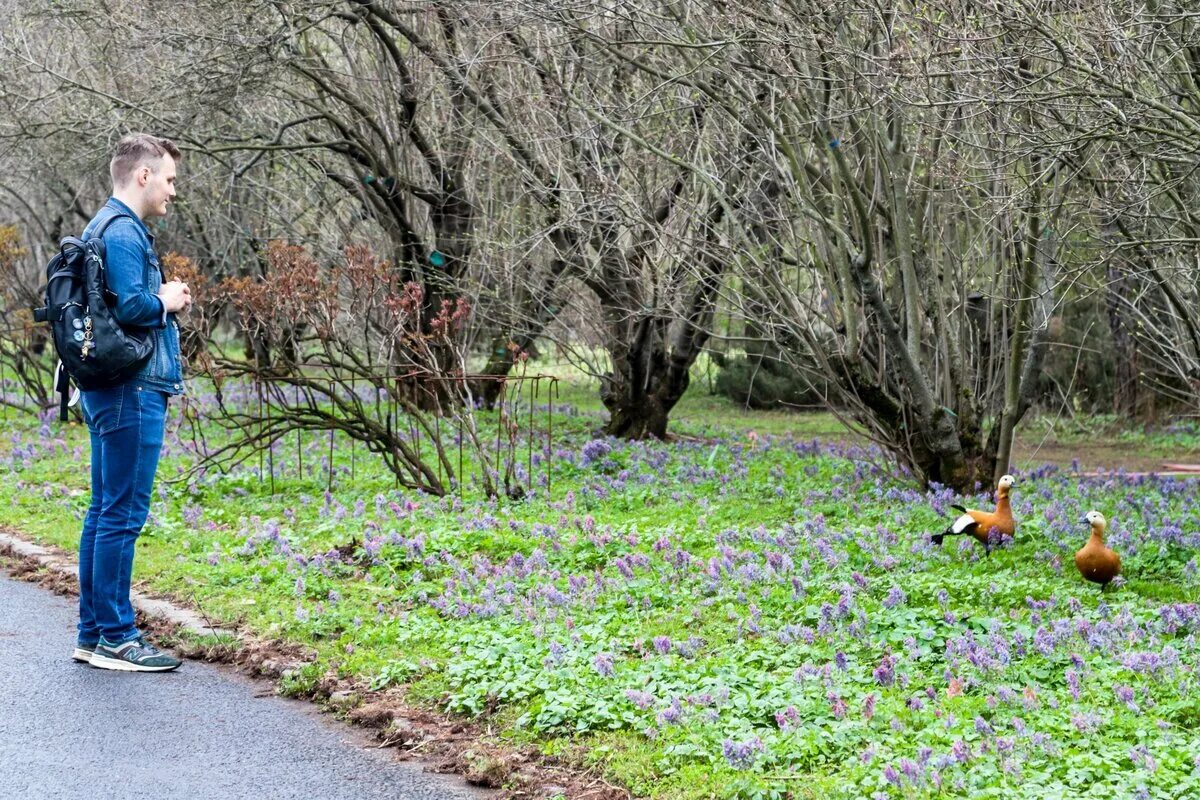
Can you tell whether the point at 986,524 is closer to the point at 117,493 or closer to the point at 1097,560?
the point at 1097,560

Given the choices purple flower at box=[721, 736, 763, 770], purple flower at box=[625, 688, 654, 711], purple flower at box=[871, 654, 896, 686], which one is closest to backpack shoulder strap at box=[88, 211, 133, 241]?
purple flower at box=[625, 688, 654, 711]

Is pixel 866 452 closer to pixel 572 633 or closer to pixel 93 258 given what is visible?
pixel 572 633

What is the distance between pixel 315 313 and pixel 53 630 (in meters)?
3.98

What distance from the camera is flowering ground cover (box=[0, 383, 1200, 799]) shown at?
457 centimetres

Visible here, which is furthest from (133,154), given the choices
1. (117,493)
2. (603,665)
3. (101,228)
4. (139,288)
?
(603,665)

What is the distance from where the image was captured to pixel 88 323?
19.0 feet

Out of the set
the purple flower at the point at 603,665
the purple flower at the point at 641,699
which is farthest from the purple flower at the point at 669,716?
the purple flower at the point at 603,665

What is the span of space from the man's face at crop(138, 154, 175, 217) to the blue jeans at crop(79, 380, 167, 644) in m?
0.82

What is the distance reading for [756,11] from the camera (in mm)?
9414

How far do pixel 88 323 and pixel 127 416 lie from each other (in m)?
0.43

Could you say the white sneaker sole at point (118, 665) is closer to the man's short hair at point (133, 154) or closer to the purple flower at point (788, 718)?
the man's short hair at point (133, 154)

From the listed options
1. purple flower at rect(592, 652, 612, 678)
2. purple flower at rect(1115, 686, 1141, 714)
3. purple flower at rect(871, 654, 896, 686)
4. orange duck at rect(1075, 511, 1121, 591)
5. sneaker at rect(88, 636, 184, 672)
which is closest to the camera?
purple flower at rect(1115, 686, 1141, 714)

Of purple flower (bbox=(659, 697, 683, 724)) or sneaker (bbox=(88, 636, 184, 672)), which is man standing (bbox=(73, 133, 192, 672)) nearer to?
sneaker (bbox=(88, 636, 184, 672))

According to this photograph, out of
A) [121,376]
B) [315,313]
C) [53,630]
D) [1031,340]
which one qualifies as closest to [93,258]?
[121,376]
